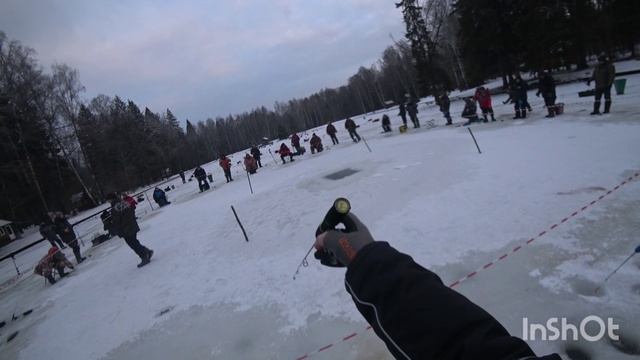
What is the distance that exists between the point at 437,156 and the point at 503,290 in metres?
8.17

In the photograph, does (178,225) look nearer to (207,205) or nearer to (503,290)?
(207,205)

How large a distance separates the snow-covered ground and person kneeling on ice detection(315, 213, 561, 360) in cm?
283

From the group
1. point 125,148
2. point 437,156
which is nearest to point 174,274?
point 437,156

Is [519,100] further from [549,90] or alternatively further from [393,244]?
[393,244]

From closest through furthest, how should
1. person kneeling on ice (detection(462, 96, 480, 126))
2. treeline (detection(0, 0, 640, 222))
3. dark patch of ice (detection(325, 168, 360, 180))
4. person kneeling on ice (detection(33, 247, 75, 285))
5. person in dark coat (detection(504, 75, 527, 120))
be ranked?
person kneeling on ice (detection(33, 247, 75, 285)), dark patch of ice (detection(325, 168, 360, 180)), person in dark coat (detection(504, 75, 527, 120)), person kneeling on ice (detection(462, 96, 480, 126)), treeline (detection(0, 0, 640, 222))

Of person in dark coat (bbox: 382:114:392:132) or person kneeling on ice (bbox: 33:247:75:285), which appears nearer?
person kneeling on ice (bbox: 33:247:75:285)

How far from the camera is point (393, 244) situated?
6301 millimetres

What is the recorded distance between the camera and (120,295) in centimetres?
765

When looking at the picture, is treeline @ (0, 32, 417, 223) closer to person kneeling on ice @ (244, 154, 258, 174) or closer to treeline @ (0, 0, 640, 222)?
treeline @ (0, 0, 640, 222)

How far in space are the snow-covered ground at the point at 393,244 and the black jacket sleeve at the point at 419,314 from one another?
9.27 ft

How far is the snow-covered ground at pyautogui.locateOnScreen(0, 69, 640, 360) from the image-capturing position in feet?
13.7

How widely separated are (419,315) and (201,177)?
20.4 m

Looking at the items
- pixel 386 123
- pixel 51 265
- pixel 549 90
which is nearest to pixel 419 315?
pixel 51 265

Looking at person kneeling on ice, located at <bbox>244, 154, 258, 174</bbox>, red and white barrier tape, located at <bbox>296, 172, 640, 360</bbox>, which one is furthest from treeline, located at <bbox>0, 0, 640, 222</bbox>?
red and white barrier tape, located at <bbox>296, 172, 640, 360</bbox>
